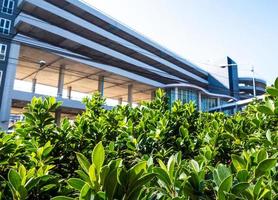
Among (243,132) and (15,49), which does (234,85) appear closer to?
(15,49)

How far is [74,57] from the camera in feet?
88.3

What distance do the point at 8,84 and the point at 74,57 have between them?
6463mm

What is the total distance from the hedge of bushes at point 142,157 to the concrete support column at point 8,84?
2194cm

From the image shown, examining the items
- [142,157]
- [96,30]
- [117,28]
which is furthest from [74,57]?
[142,157]

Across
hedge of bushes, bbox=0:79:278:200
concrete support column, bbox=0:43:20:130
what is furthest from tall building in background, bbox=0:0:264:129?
hedge of bushes, bbox=0:79:278:200

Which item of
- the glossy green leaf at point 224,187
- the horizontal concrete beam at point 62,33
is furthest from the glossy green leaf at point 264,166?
the horizontal concrete beam at point 62,33

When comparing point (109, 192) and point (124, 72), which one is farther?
point (124, 72)

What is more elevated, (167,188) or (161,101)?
(161,101)

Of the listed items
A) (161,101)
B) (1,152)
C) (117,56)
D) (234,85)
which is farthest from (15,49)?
(234,85)

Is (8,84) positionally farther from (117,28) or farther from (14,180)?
(14,180)

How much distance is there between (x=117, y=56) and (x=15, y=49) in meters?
11.9

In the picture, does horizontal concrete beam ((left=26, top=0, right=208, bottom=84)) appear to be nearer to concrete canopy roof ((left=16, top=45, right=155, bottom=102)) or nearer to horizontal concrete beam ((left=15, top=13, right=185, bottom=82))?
horizontal concrete beam ((left=15, top=13, right=185, bottom=82))

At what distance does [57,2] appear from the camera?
2939 centimetres

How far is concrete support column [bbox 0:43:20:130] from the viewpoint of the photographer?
23.7 m
